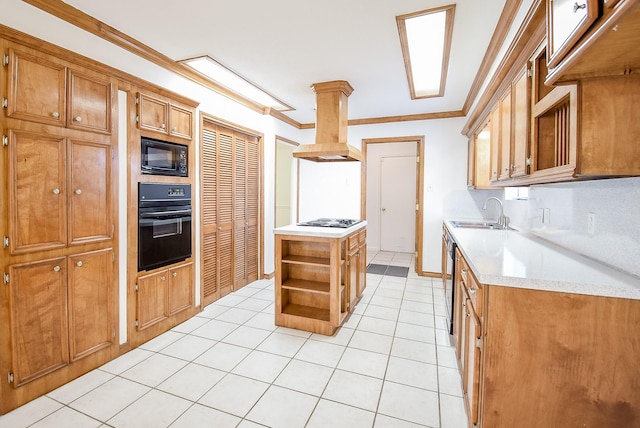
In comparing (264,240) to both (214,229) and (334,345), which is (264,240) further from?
(334,345)

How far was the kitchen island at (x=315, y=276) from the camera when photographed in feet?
9.18

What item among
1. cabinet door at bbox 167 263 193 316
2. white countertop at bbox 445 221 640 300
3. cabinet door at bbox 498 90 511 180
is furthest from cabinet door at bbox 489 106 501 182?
cabinet door at bbox 167 263 193 316

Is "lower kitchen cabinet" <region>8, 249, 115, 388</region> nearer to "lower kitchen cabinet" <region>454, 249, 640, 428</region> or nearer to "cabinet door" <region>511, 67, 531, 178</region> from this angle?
"lower kitchen cabinet" <region>454, 249, 640, 428</region>

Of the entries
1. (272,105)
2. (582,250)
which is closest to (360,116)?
(272,105)

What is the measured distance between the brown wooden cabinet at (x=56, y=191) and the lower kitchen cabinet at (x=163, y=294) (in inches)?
22.9

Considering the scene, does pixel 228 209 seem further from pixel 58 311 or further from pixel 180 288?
pixel 58 311

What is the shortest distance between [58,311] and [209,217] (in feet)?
5.50

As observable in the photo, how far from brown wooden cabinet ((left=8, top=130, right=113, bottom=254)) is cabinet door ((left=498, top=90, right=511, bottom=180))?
9.84 feet

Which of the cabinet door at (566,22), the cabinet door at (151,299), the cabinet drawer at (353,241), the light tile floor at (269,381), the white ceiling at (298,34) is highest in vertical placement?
the white ceiling at (298,34)

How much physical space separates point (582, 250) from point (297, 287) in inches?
85.7

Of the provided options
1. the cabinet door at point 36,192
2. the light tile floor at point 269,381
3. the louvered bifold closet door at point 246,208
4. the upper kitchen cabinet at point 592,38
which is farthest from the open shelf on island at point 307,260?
the upper kitchen cabinet at point 592,38

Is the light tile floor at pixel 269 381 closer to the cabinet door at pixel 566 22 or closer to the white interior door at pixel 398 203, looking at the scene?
the cabinet door at pixel 566 22

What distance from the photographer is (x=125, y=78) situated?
2428 mm

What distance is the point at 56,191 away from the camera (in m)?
1.98
